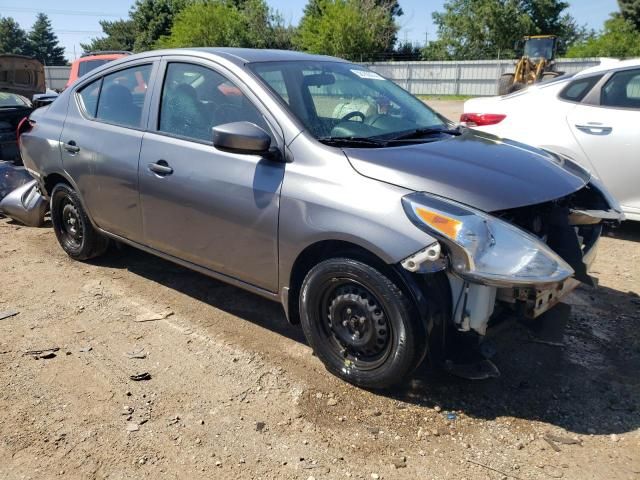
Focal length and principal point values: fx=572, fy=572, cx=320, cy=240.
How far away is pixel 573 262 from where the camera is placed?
3.05 meters

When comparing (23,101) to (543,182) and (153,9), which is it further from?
(153,9)

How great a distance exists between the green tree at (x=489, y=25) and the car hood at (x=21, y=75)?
4591cm

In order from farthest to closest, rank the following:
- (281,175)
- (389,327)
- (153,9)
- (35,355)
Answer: (153,9) < (35,355) < (281,175) < (389,327)

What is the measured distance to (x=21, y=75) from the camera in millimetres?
8445

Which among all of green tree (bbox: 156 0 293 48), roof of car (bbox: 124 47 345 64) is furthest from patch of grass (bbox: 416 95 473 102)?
roof of car (bbox: 124 47 345 64)

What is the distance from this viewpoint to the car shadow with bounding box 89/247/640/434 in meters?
2.95

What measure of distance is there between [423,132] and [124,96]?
2284 mm

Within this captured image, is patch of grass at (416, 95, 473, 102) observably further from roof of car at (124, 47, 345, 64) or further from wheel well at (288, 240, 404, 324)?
wheel well at (288, 240, 404, 324)

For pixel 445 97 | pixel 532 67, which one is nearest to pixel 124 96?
→ pixel 532 67

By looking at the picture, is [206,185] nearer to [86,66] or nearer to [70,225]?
[70,225]

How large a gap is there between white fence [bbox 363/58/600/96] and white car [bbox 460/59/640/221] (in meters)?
26.8

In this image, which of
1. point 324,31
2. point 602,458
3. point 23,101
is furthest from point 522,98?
point 324,31

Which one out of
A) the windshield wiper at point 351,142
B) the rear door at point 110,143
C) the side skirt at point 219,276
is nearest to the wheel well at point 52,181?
the rear door at point 110,143

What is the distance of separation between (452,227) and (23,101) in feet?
25.1
